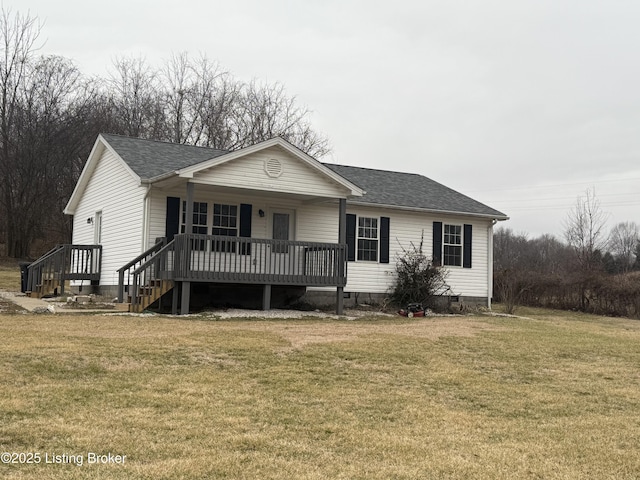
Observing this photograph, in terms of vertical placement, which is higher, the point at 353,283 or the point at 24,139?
the point at 24,139

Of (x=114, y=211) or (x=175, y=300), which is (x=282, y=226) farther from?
(x=114, y=211)

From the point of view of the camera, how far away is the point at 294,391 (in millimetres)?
7641

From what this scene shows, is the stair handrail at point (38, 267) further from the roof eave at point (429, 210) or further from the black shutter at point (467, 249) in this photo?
the black shutter at point (467, 249)

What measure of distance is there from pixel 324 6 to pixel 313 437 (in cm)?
975

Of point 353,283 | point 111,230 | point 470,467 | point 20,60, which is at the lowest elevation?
point 470,467

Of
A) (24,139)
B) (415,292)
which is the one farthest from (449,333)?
(24,139)

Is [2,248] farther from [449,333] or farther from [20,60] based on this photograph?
[449,333]

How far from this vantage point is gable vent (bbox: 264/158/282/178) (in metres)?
16.7

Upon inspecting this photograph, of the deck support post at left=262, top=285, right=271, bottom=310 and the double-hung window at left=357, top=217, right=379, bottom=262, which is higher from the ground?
the double-hung window at left=357, top=217, right=379, bottom=262

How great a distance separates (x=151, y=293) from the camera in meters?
15.7

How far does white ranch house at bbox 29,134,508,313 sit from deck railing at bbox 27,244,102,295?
0.05 metres

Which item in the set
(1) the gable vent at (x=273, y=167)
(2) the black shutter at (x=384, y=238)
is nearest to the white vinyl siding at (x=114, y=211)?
(1) the gable vent at (x=273, y=167)

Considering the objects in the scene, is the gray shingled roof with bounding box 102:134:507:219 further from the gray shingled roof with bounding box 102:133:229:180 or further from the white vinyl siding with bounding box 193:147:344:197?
the white vinyl siding with bounding box 193:147:344:197

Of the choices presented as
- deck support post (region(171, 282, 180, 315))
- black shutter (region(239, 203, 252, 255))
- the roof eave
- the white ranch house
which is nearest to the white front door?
the white ranch house
